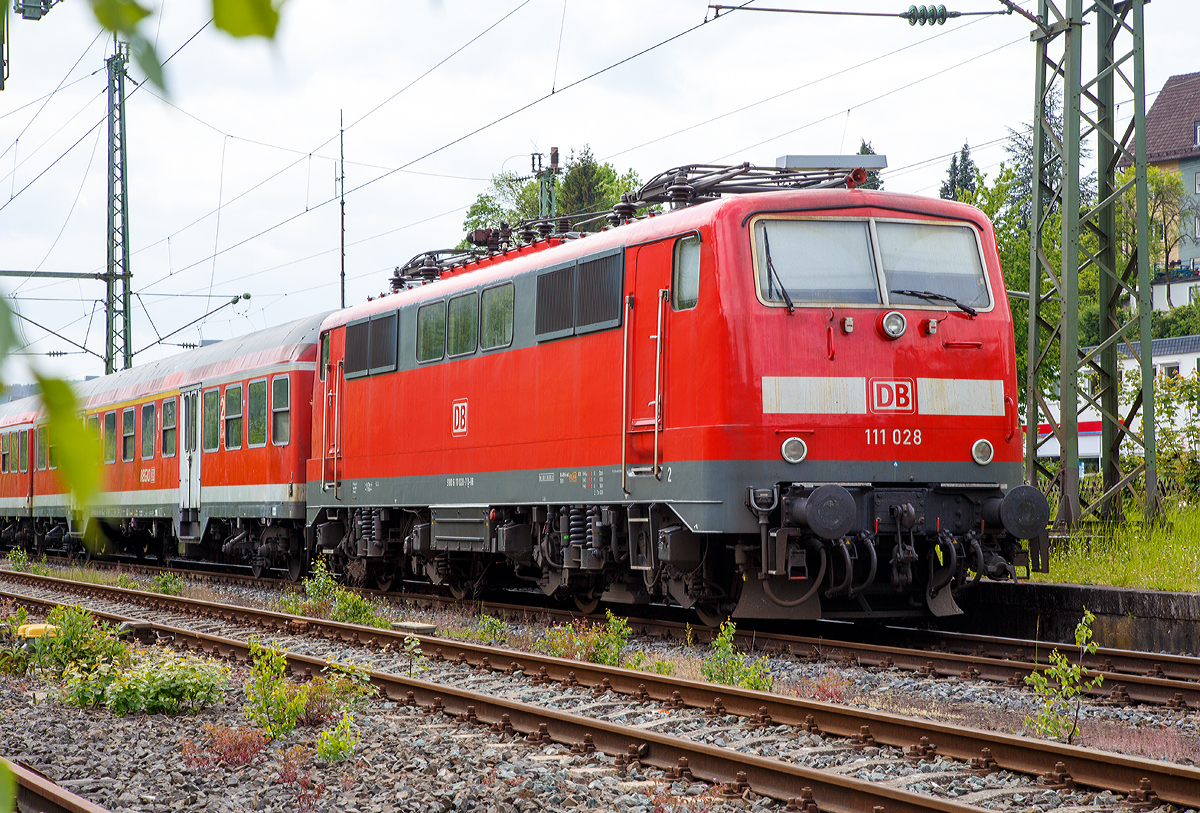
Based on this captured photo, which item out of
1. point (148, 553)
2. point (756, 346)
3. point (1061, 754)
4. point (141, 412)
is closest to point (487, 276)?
point (756, 346)

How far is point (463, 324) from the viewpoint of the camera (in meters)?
13.9

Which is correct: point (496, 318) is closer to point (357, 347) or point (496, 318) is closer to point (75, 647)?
point (357, 347)

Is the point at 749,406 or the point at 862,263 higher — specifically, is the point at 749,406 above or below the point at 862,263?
below

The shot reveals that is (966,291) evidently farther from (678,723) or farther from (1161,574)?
(678,723)

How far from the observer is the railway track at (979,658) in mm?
8094

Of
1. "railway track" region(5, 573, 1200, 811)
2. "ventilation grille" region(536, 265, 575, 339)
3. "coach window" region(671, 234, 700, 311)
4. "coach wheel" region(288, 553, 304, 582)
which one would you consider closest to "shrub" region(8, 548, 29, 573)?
"coach wheel" region(288, 553, 304, 582)

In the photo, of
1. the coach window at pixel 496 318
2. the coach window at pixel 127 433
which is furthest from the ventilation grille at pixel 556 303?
the coach window at pixel 127 433

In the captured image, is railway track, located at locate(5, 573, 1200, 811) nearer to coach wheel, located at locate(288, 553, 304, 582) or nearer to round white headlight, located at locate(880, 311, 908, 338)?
round white headlight, located at locate(880, 311, 908, 338)

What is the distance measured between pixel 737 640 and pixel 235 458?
35.2 feet

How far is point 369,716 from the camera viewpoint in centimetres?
802

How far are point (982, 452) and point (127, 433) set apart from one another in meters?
17.7

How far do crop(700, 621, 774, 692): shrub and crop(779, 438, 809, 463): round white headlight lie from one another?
5.39 ft

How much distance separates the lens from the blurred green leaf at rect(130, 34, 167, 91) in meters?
0.95

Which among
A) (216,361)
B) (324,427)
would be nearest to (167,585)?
(324,427)
